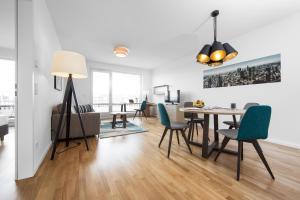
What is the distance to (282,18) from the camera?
8.87 feet

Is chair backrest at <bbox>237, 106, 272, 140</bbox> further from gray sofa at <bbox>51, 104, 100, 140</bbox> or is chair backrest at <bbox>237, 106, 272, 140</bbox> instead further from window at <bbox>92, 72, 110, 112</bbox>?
window at <bbox>92, 72, 110, 112</bbox>

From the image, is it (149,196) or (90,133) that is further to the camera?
(90,133)

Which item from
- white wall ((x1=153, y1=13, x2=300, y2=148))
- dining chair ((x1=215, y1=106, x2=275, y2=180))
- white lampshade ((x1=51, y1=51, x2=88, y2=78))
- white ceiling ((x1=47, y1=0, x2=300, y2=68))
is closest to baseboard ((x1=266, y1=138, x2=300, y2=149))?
white wall ((x1=153, y1=13, x2=300, y2=148))

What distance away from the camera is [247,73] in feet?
10.8

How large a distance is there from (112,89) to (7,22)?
404cm

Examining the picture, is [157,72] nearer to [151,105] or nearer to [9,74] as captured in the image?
[151,105]

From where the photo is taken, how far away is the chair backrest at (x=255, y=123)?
147 centimetres

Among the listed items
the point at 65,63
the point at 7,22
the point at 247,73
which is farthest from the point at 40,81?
the point at 247,73

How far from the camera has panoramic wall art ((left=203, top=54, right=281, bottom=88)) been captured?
9.33 ft

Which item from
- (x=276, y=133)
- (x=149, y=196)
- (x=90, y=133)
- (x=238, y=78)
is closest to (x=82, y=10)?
(x=90, y=133)

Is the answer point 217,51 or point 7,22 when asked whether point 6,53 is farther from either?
point 217,51

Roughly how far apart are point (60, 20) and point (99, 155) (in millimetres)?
2903

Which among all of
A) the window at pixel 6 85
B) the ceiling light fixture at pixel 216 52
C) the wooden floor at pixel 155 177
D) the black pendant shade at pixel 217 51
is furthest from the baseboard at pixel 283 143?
the window at pixel 6 85

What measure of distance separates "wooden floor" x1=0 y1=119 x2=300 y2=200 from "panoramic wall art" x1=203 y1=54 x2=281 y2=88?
1632 millimetres
